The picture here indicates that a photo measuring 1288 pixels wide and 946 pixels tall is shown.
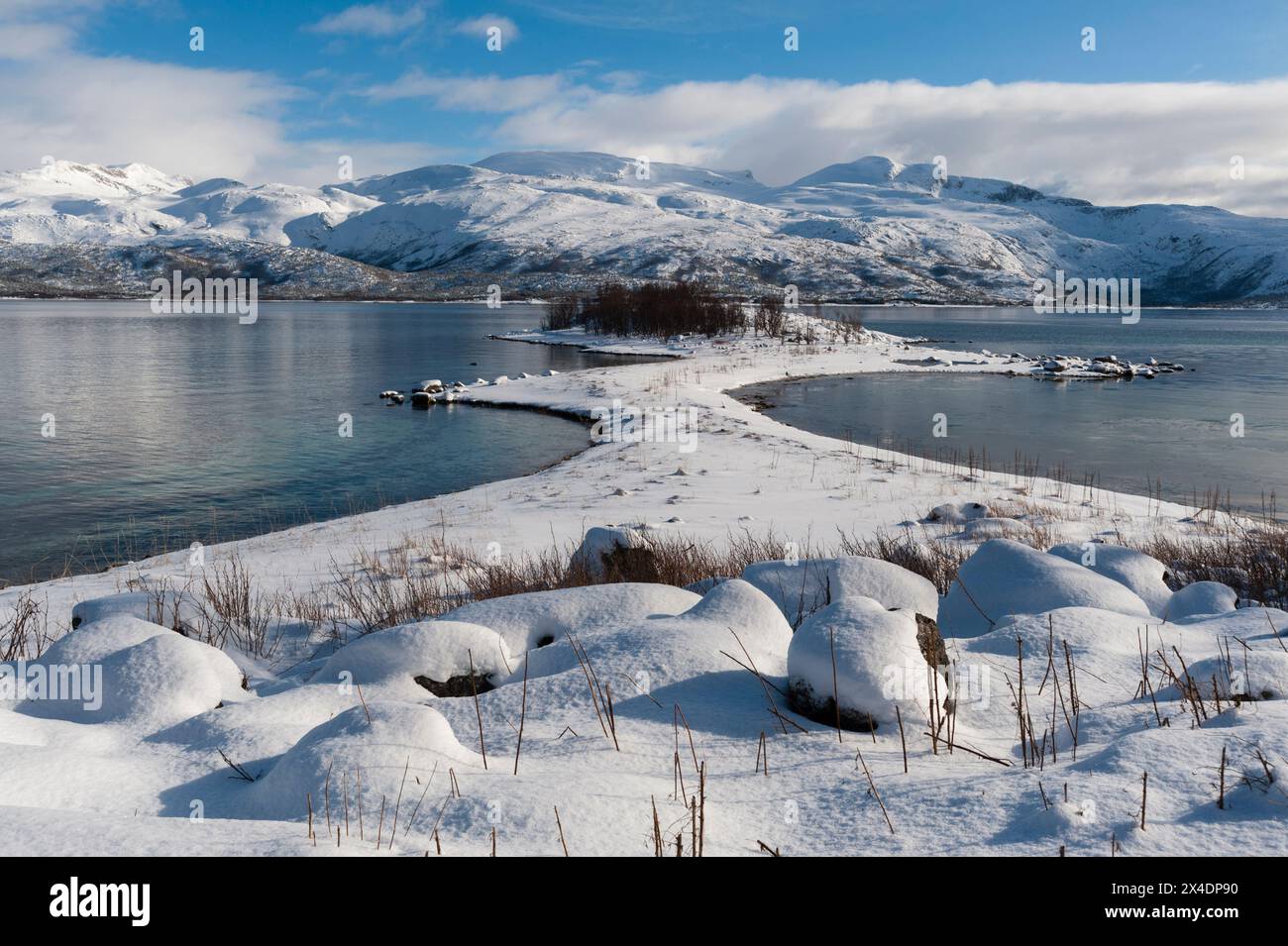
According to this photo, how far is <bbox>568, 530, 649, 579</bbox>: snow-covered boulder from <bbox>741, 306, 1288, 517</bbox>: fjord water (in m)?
11.6

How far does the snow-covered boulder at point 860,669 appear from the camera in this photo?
3859 mm

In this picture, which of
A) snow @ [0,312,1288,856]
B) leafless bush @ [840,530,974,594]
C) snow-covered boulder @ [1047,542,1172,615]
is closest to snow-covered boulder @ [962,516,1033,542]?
leafless bush @ [840,530,974,594]

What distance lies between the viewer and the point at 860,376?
3988 cm

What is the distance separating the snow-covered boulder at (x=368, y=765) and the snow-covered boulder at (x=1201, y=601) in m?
5.25

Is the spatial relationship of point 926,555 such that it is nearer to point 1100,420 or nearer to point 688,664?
point 688,664

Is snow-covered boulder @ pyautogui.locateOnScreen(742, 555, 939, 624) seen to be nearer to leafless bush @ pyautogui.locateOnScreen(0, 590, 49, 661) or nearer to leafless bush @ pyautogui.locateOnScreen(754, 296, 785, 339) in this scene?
leafless bush @ pyautogui.locateOnScreen(0, 590, 49, 661)

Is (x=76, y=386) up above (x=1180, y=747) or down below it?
above

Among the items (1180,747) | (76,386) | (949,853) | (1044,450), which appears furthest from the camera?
(76,386)

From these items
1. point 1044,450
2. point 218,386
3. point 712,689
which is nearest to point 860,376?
point 1044,450

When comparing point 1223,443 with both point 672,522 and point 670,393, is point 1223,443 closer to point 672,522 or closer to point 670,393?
point 670,393

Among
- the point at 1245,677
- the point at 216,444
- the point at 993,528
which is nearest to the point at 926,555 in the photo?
the point at 993,528

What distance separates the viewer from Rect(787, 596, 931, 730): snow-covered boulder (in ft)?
12.7

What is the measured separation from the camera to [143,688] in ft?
13.8
